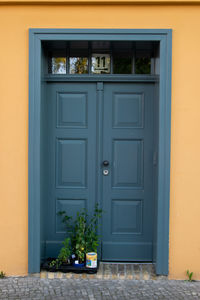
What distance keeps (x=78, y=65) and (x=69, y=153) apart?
116cm

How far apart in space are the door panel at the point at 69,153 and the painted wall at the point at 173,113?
44cm

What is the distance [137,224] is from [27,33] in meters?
2.76

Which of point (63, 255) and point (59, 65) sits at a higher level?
point (59, 65)

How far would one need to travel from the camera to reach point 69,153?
4625 mm

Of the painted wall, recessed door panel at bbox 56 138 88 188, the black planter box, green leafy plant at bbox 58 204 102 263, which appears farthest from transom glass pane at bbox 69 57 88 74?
the black planter box

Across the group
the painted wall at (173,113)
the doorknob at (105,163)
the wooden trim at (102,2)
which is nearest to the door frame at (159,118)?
the painted wall at (173,113)

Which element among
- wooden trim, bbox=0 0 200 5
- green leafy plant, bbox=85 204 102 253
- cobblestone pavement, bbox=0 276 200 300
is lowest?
cobblestone pavement, bbox=0 276 200 300

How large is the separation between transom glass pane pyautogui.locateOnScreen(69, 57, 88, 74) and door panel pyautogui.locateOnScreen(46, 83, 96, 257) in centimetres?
18

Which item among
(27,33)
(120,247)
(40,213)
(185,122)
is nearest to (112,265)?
(120,247)

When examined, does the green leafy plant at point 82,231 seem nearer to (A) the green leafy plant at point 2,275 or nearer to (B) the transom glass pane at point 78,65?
(A) the green leafy plant at point 2,275

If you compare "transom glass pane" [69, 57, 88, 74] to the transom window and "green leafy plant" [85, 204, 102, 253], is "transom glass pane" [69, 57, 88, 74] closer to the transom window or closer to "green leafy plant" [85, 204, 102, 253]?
the transom window

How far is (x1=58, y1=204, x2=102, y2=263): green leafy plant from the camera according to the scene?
4367 mm

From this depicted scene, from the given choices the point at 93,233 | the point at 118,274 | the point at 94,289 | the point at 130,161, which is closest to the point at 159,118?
the point at 130,161

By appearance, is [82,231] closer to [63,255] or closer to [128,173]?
[63,255]
